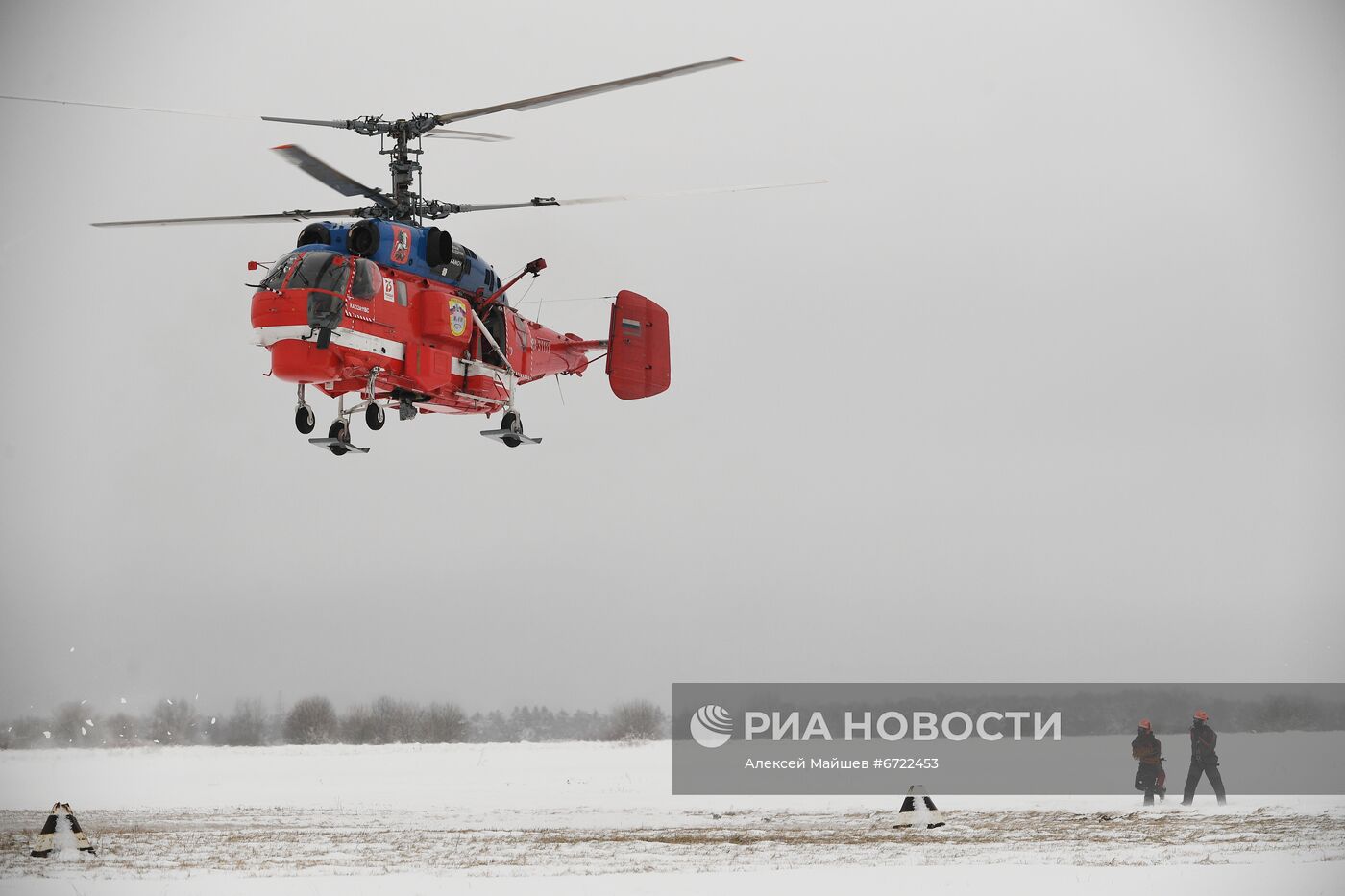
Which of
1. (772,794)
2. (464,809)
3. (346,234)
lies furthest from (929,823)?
(346,234)

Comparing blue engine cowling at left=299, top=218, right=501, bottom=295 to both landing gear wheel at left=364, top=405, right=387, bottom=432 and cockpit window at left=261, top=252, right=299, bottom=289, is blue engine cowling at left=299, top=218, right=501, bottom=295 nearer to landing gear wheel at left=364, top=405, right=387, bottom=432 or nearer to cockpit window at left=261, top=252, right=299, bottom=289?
cockpit window at left=261, top=252, right=299, bottom=289

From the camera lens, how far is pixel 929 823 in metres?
20.9

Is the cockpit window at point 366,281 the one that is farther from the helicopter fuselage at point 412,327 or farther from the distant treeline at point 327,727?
the distant treeline at point 327,727

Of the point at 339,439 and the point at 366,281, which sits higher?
the point at 366,281

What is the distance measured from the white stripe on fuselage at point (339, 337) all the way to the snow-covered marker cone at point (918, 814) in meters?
9.71

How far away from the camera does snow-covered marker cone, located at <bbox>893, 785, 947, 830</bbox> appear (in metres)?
20.8

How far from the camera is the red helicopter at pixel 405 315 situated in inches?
742

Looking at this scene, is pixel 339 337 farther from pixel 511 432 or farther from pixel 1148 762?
pixel 1148 762

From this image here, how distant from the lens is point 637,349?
22750mm

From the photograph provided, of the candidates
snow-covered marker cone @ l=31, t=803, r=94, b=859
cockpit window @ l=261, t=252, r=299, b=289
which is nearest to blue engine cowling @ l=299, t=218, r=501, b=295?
cockpit window @ l=261, t=252, r=299, b=289

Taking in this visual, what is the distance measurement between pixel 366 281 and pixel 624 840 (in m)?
8.30

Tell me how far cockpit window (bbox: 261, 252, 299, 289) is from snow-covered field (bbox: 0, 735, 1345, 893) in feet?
24.1

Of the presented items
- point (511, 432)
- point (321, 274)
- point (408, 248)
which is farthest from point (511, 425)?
point (321, 274)

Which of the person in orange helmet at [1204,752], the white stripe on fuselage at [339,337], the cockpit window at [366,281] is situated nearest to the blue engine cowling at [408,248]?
the cockpit window at [366,281]
